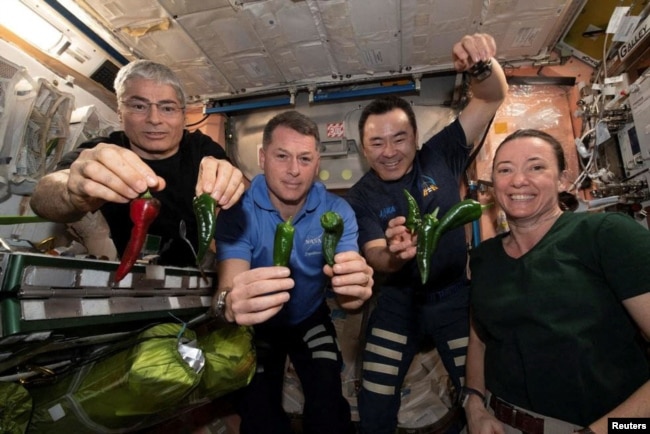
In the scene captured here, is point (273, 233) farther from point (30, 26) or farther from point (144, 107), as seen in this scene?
point (30, 26)

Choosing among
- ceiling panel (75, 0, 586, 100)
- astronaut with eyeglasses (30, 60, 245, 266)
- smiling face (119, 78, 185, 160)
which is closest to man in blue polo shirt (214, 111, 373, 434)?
astronaut with eyeglasses (30, 60, 245, 266)

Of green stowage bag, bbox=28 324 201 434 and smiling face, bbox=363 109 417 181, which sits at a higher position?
smiling face, bbox=363 109 417 181

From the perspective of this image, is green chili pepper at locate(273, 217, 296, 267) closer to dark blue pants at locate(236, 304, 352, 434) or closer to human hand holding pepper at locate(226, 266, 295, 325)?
human hand holding pepper at locate(226, 266, 295, 325)

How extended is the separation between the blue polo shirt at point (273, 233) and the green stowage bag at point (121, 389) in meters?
0.66

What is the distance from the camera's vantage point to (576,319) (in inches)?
67.9

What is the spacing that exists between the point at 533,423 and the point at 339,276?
1322 millimetres

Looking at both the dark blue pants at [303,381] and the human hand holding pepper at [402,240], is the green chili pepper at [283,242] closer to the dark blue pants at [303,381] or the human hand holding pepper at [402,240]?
the human hand holding pepper at [402,240]

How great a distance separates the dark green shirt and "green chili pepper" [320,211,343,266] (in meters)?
1.06

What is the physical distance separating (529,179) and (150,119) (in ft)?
7.98

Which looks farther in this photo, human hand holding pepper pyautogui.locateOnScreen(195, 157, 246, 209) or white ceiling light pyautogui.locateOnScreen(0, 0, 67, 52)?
white ceiling light pyautogui.locateOnScreen(0, 0, 67, 52)

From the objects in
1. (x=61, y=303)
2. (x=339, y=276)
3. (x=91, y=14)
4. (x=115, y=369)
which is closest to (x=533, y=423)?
(x=339, y=276)

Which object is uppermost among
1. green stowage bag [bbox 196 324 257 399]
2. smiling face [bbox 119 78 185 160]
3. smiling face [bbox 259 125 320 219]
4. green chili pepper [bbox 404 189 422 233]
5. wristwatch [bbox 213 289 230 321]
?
smiling face [bbox 119 78 185 160]

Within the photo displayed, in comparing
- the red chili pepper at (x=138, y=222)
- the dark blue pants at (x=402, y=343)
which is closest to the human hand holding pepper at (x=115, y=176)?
the red chili pepper at (x=138, y=222)

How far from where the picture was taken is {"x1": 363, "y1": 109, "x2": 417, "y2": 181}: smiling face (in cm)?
271
